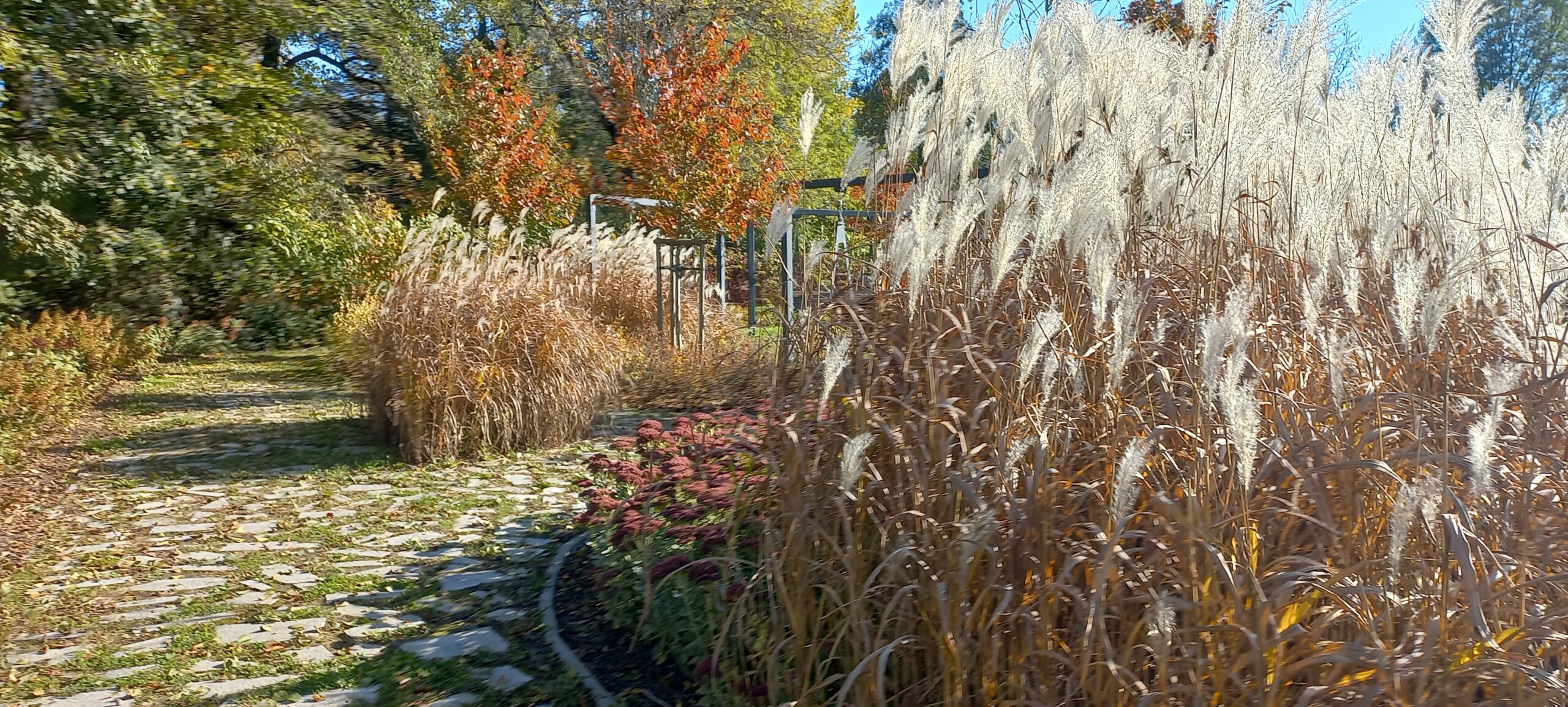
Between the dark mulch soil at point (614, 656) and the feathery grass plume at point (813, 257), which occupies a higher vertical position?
the feathery grass plume at point (813, 257)

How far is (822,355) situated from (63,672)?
2.78 m

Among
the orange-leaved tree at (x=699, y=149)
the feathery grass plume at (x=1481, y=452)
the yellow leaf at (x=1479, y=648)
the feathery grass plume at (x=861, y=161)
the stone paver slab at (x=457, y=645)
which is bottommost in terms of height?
the stone paver slab at (x=457, y=645)

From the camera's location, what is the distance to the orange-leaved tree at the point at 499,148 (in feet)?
46.1

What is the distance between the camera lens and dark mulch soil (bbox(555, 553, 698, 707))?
3.35 metres

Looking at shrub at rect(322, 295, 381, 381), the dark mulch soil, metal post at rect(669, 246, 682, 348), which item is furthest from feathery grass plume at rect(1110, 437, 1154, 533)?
metal post at rect(669, 246, 682, 348)

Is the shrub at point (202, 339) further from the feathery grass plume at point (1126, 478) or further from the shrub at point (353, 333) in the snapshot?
the feathery grass plume at point (1126, 478)

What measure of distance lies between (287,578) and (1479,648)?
4391 millimetres

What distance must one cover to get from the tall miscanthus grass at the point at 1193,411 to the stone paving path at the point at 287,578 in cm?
131

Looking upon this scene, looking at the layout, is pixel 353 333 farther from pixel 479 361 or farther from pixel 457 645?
pixel 457 645

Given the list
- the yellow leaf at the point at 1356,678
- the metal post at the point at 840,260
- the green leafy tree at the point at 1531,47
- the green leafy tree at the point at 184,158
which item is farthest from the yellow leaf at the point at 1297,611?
the green leafy tree at the point at 1531,47

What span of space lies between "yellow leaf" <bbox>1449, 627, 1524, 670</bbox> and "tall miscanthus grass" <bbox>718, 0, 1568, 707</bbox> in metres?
0.02

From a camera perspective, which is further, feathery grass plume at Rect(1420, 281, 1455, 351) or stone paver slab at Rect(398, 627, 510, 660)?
stone paver slab at Rect(398, 627, 510, 660)

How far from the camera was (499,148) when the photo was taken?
14.1m

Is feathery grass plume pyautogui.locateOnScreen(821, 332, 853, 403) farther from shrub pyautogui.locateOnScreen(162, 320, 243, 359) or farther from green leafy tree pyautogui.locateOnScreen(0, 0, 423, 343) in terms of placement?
shrub pyautogui.locateOnScreen(162, 320, 243, 359)
